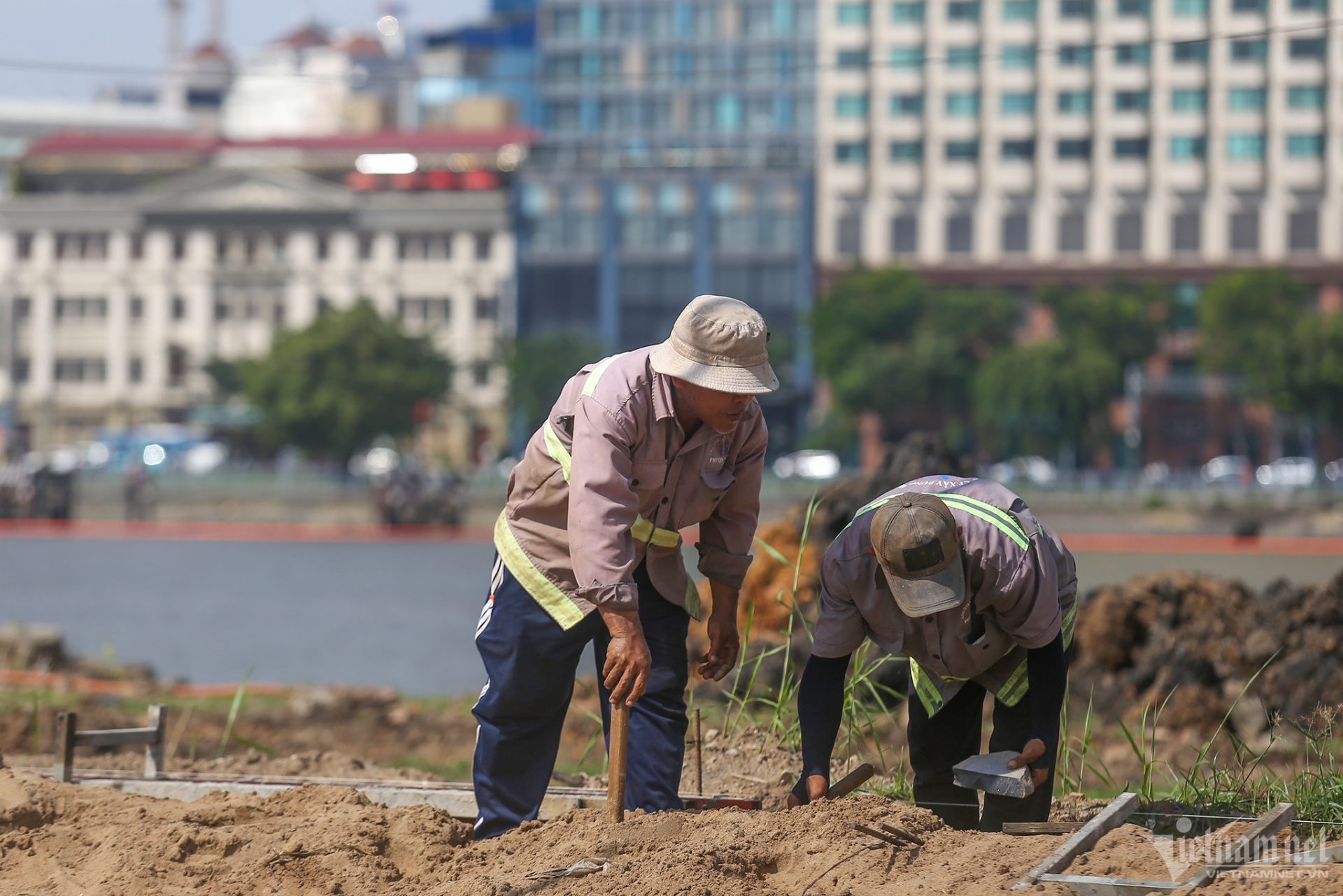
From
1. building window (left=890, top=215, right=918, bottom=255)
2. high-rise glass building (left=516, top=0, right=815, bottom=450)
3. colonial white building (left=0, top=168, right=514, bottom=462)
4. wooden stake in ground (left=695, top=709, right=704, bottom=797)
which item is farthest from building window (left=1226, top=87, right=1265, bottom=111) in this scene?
wooden stake in ground (left=695, top=709, right=704, bottom=797)

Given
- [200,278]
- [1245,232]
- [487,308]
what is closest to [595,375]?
[1245,232]

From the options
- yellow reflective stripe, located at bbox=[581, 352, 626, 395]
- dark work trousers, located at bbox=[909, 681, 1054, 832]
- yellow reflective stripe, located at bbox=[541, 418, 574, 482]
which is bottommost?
dark work trousers, located at bbox=[909, 681, 1054, 832]

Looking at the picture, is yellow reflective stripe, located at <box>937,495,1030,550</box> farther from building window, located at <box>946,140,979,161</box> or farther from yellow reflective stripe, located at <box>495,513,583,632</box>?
building window, located at <box>946,140,979,161</box>

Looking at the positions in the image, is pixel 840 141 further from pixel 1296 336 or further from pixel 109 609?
pixel 109 609

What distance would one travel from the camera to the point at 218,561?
121 ft

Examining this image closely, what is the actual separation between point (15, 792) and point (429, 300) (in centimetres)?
6925

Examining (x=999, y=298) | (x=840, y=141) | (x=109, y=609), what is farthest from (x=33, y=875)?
(x=840, y=141)

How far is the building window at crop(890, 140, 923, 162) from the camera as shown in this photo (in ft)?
220

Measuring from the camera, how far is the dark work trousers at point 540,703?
14.5ft

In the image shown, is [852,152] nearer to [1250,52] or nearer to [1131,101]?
[1131,101]

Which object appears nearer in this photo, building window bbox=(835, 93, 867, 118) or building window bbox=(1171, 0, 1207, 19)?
building window bbox=(1171, 0, 1207, 19)

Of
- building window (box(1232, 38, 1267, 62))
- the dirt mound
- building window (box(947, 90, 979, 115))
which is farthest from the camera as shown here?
building window (box(947, 90, 979, 115))

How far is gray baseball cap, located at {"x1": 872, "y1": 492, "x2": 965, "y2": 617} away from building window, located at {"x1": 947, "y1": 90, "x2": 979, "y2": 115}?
6545cm

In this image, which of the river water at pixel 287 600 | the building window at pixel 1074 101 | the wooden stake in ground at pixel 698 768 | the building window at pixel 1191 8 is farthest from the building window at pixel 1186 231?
the wooden stake in ground at pixel 698 768
